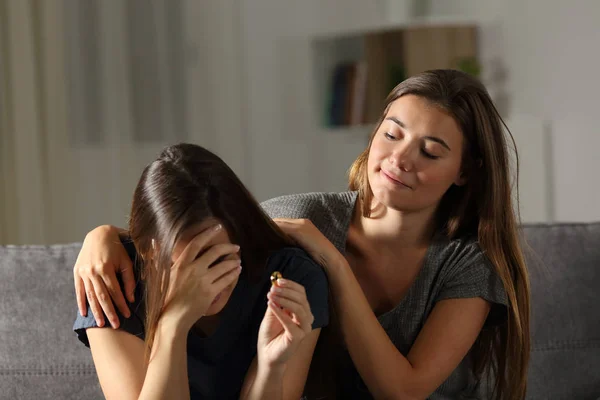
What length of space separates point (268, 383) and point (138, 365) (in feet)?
0.75

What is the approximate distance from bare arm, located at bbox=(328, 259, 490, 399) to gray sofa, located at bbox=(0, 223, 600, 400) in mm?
263

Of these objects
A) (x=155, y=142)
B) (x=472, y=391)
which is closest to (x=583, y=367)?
(x=472, y=391)

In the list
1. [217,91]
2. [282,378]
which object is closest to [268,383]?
[282,378]

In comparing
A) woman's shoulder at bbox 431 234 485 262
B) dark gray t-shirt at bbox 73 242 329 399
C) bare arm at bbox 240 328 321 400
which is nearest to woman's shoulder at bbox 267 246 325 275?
dark gray t-shirt at bbox 73 242 329 399

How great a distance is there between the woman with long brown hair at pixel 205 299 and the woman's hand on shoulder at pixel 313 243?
0.06 feet

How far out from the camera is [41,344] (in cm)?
184

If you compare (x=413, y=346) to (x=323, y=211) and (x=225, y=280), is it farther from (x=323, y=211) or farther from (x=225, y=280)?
→ (x=225, y=280)

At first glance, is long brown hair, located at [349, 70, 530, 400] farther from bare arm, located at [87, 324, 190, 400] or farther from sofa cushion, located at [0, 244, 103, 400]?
sofa cushion, located at [0, 244, 103, 400]

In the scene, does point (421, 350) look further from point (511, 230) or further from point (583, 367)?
point (583, 367)

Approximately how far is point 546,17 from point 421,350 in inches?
95.5

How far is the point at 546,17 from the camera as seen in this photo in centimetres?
370

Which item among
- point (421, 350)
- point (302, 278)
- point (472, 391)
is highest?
point (302, 278)

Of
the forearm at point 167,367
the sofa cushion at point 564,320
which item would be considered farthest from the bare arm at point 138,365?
the sofa cushion at point 564,320

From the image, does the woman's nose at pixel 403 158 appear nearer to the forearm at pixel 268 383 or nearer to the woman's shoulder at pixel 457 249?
the woman's shoulder at pixel 457 249
